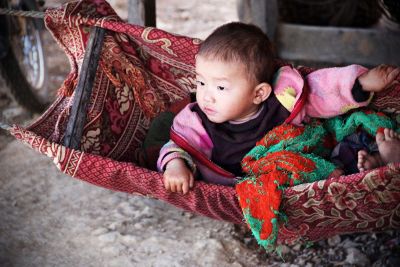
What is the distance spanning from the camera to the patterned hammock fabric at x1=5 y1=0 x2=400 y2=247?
1.59 metres

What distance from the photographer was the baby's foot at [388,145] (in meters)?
1.79

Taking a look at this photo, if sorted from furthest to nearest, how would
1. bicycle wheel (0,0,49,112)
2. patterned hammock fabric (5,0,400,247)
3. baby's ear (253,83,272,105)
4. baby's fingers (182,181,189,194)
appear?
bicycle wheel (0,0,49,112), baby's ear (253,83,272,105), baby's fingers (182,181,189,194), patterned hammock fabric (5,0,400,247)

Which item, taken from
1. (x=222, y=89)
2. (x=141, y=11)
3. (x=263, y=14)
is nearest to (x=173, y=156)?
(x=222, y=89)

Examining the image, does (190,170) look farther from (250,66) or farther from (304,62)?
(304,62)

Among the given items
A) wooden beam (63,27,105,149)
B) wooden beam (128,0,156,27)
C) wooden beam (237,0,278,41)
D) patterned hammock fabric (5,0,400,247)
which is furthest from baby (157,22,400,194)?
wooden beam (237,0,278,41)

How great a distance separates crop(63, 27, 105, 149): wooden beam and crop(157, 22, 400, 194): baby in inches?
13.2

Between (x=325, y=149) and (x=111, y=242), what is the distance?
1.05 meters

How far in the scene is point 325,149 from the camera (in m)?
2.07

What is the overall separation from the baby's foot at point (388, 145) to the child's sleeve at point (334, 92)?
134 millimetres

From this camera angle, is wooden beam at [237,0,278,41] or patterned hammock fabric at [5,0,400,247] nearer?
patterned hammock fabric at [5,0,400,247]

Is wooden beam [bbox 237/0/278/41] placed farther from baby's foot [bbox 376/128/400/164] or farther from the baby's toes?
→ the baby's toes

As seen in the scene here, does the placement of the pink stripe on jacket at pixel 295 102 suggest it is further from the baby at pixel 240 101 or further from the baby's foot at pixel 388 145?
the baby's foot at pixel 388 145

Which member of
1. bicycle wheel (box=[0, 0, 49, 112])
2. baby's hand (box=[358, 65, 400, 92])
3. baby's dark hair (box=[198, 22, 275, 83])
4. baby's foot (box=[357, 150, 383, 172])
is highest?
baby's dark hair (box=[198, 22, 275, 83])

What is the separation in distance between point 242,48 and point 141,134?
67cm
